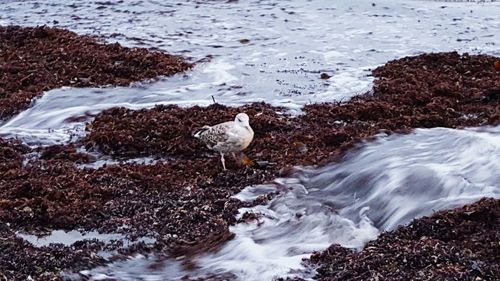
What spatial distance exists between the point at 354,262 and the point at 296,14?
1358 cm

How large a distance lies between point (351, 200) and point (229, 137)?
4.96 feet

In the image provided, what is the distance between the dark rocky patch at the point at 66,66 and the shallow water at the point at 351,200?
558 cm

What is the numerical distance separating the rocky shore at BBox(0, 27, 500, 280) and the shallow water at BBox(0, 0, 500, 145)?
539 millimetres

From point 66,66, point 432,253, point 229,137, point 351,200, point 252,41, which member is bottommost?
point 252,41

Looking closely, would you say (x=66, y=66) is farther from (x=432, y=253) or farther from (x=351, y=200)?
(x=432, y=253)

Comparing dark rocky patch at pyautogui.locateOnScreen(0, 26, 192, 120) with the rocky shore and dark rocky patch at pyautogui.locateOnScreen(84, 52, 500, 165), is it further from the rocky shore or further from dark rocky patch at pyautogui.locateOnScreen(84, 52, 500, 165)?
dark rocky patch at pyautogui.locateOnScreen(84, 52, 500, 165)

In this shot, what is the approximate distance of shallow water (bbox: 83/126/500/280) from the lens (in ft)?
19.8

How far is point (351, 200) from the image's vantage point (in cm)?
723

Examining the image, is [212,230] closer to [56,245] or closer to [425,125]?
[56,245]

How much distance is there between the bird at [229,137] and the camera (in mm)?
8039

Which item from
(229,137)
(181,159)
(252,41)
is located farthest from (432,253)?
(252,41)

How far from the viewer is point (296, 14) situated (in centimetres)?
1856

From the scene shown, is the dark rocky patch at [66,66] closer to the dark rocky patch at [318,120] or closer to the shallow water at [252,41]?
the shallow water at [252,41]

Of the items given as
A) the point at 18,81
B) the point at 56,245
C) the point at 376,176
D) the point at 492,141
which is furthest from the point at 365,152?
the point at 18,81
